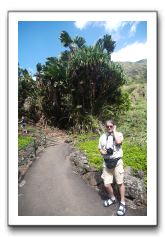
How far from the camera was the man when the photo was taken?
2.98 metres

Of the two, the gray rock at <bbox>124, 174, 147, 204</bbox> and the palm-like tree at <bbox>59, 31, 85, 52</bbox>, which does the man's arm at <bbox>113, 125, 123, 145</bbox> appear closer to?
the gray rock at <bbox>124, 174, 147, 204</bbox>

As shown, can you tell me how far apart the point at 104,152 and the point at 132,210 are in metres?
0.55

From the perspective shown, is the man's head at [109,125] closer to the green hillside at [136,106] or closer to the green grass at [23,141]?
the green hillside at [136,106]

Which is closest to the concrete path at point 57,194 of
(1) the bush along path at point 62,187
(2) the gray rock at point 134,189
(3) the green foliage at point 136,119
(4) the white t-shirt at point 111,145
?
(1) the bush along path at point 62,187

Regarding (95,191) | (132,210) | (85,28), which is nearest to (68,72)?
(85,28)

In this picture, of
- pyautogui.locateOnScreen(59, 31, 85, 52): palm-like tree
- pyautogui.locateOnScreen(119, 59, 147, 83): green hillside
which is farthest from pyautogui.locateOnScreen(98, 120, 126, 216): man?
pyautogui.locateOnScreen(59, 31, 85, 52): palm-like tree

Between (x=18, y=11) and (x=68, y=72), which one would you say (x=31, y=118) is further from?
(x=18, y=11)

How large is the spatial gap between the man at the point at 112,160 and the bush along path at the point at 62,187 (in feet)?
0.21

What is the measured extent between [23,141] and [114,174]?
85 cm

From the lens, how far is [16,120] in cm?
313

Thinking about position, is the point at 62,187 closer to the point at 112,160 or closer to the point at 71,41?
Answer: the point at 112,160

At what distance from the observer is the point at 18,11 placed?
3137mm

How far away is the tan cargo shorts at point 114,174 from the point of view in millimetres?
3002

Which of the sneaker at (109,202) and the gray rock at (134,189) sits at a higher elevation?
the gray rock at (134,189)
